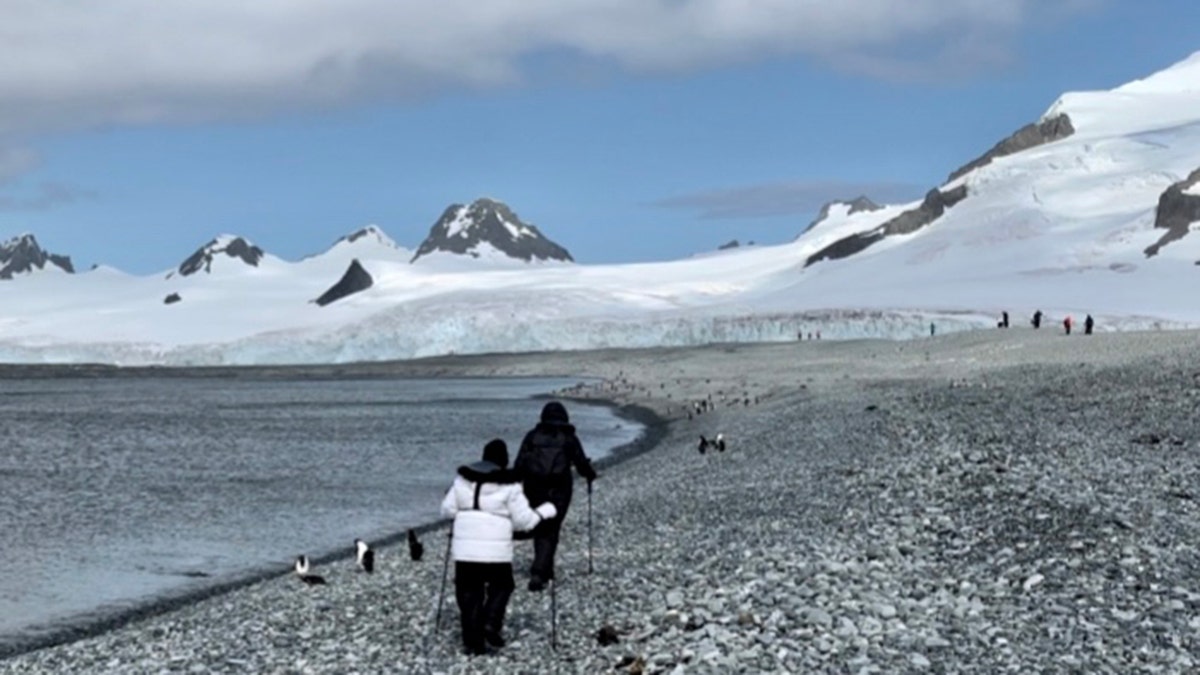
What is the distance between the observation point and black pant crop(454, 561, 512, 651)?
1267 centimetres

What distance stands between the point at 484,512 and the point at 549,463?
98.2 inches

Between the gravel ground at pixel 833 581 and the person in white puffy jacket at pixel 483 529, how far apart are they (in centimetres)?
55

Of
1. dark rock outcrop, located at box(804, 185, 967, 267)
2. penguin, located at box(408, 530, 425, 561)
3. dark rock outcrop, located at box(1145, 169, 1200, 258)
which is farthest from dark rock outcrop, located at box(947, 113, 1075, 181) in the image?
penguin, located at box(408, 530, 425, 561)

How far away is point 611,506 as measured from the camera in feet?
80.7

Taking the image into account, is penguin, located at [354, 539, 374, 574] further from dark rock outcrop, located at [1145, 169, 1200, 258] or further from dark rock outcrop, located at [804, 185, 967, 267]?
dark rock outcrop, located at [804, 185, 967, 267]

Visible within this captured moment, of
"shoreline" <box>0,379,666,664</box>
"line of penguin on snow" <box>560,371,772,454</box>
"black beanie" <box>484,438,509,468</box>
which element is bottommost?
"shoreline" <box>0,379,666,664</box>

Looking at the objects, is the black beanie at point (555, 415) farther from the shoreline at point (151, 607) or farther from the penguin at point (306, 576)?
the shoreline at point (151, 607)

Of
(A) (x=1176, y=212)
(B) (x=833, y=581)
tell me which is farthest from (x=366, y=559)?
(A) (x=1176, y=212)

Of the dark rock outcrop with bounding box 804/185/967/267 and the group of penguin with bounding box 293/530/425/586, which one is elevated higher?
the dark rock outcrop with bounding box 804/185/967/267

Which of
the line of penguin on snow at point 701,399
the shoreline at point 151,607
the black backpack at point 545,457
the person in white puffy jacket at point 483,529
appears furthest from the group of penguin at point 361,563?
the line of penguin on snow at point 701,399

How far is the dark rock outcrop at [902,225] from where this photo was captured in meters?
178

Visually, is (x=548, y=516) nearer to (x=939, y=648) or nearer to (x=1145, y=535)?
(x=939, y=648)

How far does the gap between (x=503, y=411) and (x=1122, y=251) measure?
3653 inches

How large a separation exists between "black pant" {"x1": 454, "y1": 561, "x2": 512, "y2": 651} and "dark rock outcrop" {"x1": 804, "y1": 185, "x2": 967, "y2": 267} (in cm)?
16576
